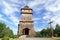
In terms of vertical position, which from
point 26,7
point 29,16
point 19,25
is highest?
point 26,7

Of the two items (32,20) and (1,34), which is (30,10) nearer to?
(32,20)

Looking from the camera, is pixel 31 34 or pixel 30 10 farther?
pixel 30 10

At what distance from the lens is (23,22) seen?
33.2 metres

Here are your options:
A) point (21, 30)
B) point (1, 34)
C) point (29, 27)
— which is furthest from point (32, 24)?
point (1, 34)

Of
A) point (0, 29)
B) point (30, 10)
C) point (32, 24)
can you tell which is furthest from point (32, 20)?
point (0, 29)

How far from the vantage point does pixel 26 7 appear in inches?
1431

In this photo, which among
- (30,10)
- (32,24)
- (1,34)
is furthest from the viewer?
(30,10)

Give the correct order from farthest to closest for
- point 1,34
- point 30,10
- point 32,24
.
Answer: point 30,10, point 32,24, point 1,34

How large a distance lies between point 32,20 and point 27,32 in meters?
3.76

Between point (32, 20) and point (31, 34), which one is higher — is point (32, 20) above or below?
above

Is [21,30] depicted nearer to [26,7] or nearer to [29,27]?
[29,27]

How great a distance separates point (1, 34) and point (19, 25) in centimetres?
537

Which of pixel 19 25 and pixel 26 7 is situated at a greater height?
pixel 26 7

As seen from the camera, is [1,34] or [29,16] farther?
[29,16]
